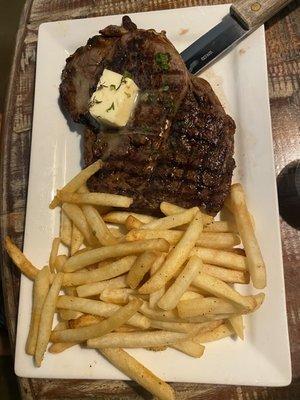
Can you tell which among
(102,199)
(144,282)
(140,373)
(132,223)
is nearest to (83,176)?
(102,199)

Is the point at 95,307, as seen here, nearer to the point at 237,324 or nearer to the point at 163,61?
the point at 237,324

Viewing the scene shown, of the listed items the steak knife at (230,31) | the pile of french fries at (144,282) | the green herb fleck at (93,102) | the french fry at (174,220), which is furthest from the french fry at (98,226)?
the steak knife at (230,31)

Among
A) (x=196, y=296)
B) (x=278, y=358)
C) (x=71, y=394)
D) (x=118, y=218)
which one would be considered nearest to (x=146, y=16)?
(x=118, y=218)

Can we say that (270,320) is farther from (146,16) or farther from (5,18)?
(5,18)

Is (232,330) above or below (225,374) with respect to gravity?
above

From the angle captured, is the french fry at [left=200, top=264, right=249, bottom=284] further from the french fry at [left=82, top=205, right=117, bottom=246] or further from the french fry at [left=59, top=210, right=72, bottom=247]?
the french fry at [left=59, top=210, right=72, bottom=247]

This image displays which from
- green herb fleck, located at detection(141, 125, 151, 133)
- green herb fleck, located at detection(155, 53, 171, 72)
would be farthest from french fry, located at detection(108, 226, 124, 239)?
green herb fleck, located at detection(155, 53, 171, 72)
